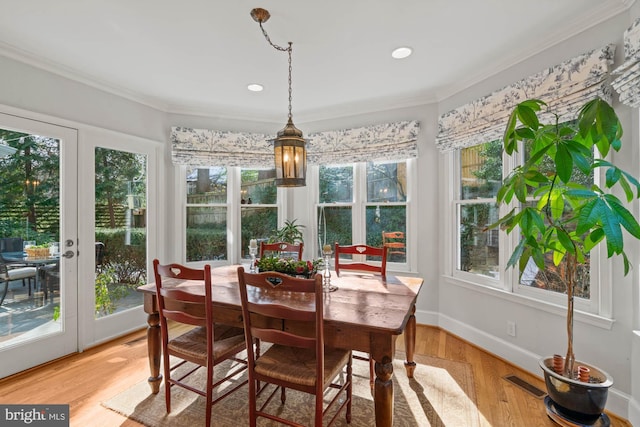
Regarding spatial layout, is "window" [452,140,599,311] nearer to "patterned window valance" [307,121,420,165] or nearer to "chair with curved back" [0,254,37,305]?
"patterned window valance" [307,121,420,165]

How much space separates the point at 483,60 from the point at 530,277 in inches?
77.1

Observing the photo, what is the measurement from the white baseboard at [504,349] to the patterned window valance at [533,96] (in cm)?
187

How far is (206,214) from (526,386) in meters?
3.82

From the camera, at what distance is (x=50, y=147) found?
9.15ft

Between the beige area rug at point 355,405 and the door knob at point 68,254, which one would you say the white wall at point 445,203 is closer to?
the beige area rug at point 355,405

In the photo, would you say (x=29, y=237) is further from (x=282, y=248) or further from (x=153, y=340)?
(x=282, y=248)

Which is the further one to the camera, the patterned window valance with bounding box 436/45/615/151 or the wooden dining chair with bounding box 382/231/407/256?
the wooden dining chair with bounding box 382/231/407/256

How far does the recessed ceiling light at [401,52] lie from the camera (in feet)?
8.40

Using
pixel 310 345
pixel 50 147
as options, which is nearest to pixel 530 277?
pixel 310 345

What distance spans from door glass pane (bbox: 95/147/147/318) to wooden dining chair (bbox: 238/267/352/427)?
2267 millimetres

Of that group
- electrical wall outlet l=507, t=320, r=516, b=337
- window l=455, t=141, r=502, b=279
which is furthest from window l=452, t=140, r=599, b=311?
electrical wall outlet l=507, t=320, r=516, b=337

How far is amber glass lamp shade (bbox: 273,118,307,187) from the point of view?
2.15 m

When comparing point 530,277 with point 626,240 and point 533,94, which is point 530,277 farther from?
point 533,94

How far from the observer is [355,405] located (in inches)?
84.8
